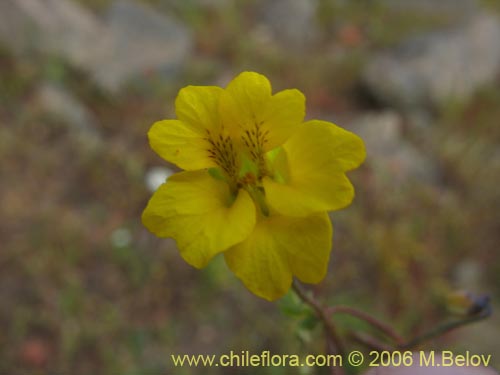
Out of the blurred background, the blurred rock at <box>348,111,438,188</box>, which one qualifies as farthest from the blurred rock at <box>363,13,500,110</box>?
the blurred rock at <box>348,111,438,188</box>

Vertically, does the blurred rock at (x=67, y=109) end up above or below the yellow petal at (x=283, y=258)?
below

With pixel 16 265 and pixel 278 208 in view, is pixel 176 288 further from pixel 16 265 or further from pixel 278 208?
pixel 278 208

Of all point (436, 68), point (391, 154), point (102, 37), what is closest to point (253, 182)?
point (391, 154)

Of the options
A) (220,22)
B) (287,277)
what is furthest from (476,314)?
(220,22)

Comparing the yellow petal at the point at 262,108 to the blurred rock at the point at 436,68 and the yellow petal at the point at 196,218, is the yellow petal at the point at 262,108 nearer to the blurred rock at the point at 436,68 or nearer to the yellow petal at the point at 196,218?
the yellow petal at the point at 196,218

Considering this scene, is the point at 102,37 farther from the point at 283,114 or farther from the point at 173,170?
the point at 283,114

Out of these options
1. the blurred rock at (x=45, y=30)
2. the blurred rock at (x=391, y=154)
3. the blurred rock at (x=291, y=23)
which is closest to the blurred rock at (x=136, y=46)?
the blurred rock at (x=45, y=30)

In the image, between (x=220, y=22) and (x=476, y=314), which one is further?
(x=220, y=22)
